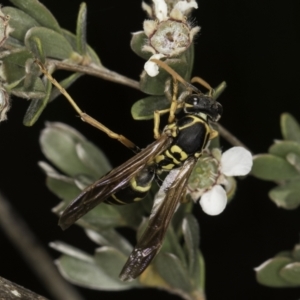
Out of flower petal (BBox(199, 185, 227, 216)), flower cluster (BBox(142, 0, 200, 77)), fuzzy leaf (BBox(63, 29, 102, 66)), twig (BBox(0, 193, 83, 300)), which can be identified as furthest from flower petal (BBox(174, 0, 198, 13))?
twig (BBox(0, 193, 83, 300))

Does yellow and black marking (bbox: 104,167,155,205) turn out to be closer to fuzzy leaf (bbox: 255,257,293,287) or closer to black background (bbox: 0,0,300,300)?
fuzzy leaf (bbox: 255,257,293,287)

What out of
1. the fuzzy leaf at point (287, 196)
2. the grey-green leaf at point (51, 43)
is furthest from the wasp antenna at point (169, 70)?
the fuzzy leaf at point (287, 196)

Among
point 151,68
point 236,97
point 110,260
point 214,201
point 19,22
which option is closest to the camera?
point 151,68

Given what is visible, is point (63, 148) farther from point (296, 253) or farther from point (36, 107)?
point (296, 253)

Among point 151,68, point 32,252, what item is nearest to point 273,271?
point 151,68

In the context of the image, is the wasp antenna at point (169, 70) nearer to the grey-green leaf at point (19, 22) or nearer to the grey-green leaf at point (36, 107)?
the grey-green leaf at point (36, 107)

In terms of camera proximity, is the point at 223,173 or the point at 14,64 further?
the point at 223,173
